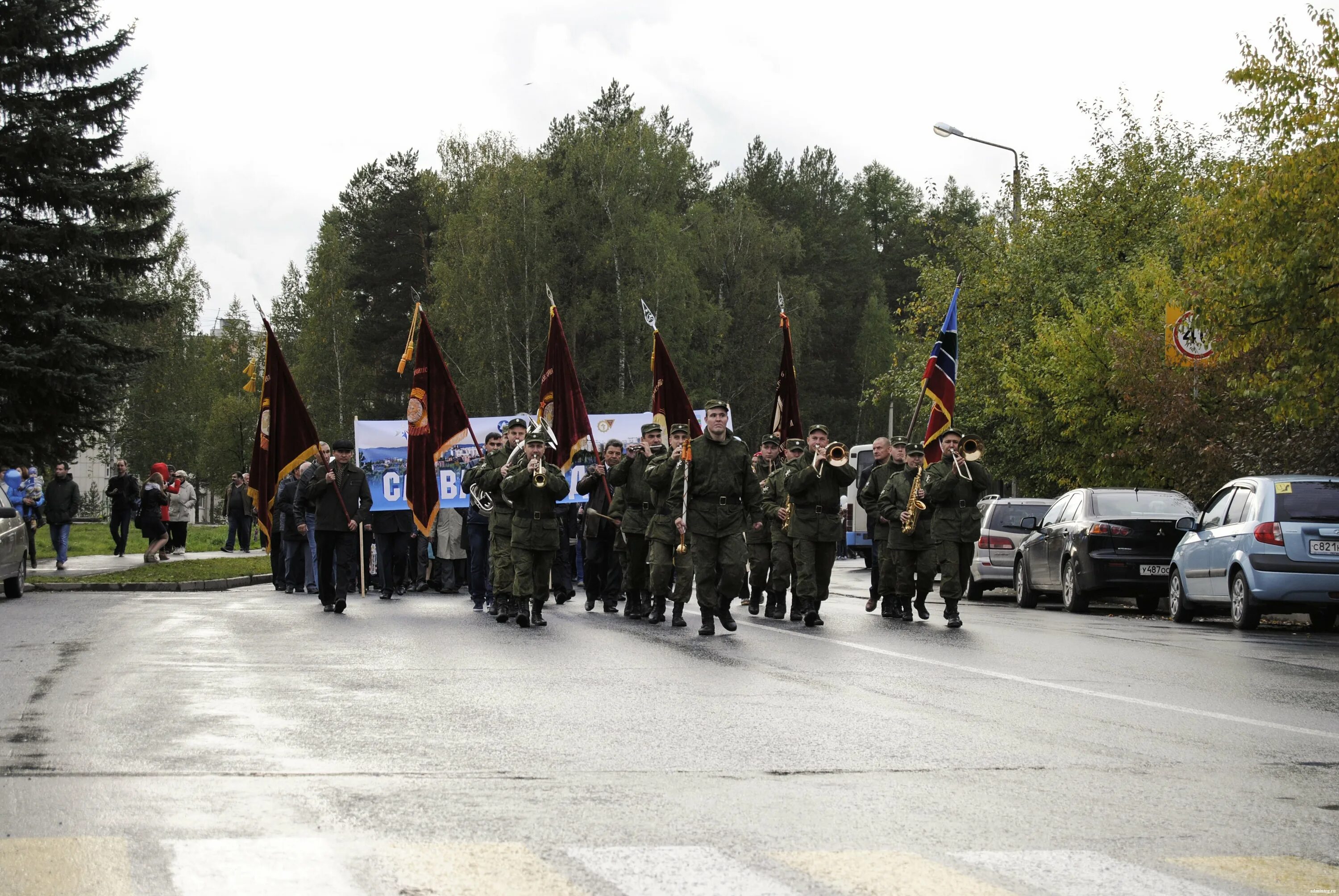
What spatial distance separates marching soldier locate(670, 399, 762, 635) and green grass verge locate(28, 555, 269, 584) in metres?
12.0

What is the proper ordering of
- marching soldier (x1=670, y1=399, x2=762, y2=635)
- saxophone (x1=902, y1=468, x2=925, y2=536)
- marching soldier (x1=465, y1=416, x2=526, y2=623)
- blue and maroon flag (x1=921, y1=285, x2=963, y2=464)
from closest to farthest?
marching soldier (x1=670, y1=399, x2=762, y2=635) → marching soldier (x1=465, y1=416, x2=526, y2=623) → saxophone (x1=902, y1=468, x2=925, y2=536) → blue and maroon flag (x1=921, y1=285, x2=963, y2=464)

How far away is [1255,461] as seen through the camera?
22828mm

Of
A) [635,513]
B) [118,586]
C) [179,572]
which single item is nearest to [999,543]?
[635,513]

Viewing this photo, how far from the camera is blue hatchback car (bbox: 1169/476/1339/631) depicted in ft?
57.2

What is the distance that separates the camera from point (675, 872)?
18.3 feet

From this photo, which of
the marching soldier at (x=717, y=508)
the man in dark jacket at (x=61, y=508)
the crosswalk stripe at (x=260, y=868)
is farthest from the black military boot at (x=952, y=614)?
the man in dark jacket at (x=61, y=508)

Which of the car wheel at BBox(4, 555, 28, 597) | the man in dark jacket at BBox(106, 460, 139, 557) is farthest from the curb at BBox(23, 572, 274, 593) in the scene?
the man in dark jacket at BBox(106, 460, 139, 557)

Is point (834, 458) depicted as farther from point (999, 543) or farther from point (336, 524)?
point (999, 543)

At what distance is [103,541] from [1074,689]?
37.5 m

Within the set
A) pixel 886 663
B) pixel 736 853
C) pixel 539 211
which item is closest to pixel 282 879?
pixel 736 853

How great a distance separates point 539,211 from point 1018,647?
4619 cm

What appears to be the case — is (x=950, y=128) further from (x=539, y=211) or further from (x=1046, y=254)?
(x=539, y=211)

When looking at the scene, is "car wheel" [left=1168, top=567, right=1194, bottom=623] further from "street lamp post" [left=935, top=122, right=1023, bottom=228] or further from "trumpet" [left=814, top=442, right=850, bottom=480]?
"street lamp post" [left=935, top=122, right=1023, bottom=228]

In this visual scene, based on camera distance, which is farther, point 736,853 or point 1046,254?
point 1046,254
